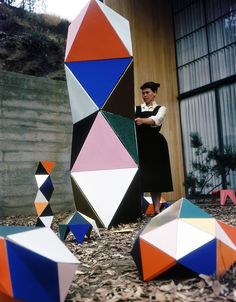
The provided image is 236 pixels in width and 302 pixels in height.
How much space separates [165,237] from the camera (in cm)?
171

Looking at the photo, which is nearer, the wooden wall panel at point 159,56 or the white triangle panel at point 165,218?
the white triangle panel at point 165,218

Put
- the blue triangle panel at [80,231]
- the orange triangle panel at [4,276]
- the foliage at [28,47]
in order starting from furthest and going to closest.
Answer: the foliage at [28,47] < the blue triangle panel at [80,231] < the orange triangle panel at [4,276]

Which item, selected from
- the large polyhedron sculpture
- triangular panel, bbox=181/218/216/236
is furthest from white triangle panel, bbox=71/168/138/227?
triangular panel, bbox=181/218/216/236

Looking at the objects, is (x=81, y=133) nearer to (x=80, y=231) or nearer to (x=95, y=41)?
(x=95, y=41)

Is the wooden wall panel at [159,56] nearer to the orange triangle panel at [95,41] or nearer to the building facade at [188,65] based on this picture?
the building facade at [188,65]

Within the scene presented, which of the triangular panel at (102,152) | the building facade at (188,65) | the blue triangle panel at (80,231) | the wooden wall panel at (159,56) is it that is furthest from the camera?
the wooden wall panel at (159,56)

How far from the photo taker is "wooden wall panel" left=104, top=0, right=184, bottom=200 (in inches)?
345

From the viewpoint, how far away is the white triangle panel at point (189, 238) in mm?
1639

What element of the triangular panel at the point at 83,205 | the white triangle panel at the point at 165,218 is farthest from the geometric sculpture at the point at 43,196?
the white triangle panel at the point at 165,218

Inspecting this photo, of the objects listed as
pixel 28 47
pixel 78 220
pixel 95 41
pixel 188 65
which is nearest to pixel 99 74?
pixel 95 41

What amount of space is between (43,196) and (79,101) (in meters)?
0.95

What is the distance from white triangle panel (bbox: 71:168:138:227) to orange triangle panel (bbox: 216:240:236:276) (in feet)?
6.75

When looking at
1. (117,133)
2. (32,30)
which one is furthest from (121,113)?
(32,30)

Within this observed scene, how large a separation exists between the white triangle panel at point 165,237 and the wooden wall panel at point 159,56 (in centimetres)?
689
